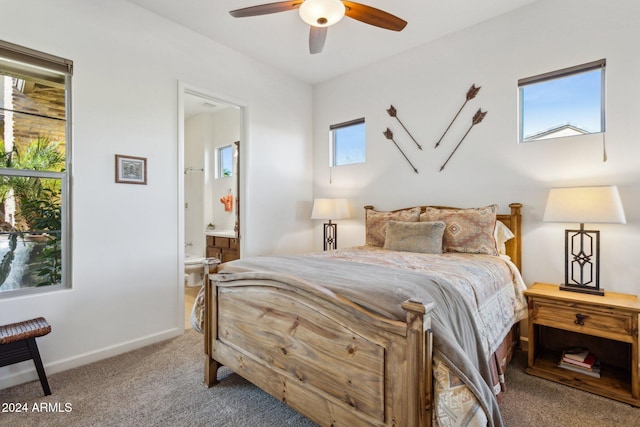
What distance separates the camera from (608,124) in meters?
2.36

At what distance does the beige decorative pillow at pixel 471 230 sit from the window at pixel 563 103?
2.48ft

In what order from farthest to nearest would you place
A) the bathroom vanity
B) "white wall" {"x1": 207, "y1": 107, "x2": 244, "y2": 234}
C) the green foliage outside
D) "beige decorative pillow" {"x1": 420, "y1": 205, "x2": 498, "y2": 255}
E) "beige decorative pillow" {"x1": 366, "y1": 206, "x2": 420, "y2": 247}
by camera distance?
"white wall" {"x1": 207, "y1": 107, "x2": 244, "y2": 234} < the bathroom vanity < "beige decorative pillow" {"x1": 366, "y1": 206, "x2": 420, "y2": 247} < "beige decorative pillow" {"x1": 420, "y1": 205, "x2": 498, "y2": 255} < the green foliage outside

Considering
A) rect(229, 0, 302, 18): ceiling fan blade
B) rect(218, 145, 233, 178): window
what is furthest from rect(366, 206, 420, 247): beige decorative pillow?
rect(218, 145, 233, 178): window

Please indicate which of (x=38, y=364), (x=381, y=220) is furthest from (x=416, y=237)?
(x=38, y=364)

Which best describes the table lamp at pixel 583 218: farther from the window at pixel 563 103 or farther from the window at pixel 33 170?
the window at pixel 33 170

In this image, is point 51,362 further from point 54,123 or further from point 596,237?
point 596,237

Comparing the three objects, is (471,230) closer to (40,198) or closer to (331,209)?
(331,209)

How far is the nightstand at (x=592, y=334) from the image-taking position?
74.3 inches

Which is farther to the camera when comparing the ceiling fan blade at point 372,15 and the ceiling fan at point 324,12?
the ceiling fan blade at point 372,15

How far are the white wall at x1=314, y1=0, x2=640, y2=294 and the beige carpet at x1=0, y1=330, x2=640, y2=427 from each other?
947 millimetres

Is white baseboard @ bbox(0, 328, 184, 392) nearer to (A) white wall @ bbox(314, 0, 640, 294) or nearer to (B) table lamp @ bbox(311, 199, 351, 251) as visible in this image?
(B) table lamp @ bbox(311, 199, 351, 251)

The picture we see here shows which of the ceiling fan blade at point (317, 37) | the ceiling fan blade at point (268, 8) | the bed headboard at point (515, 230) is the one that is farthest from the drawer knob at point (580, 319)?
the ceiling fan blade at point (268, 8)

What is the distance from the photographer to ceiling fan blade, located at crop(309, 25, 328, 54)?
91.1 inches

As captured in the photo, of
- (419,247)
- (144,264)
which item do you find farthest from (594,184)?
(144,264)
